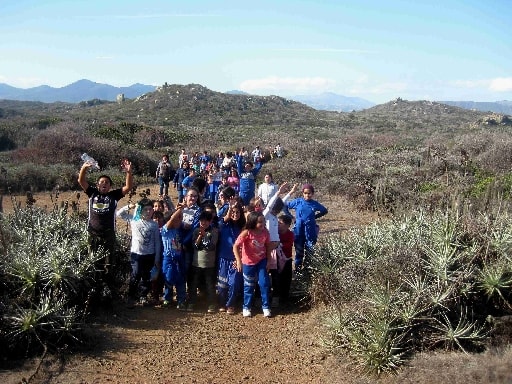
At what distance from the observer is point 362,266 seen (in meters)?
5.47

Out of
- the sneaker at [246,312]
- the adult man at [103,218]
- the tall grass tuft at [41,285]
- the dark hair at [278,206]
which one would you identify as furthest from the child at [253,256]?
the tall grass tuft at [41,285]

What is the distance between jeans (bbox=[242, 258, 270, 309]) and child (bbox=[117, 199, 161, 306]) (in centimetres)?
112

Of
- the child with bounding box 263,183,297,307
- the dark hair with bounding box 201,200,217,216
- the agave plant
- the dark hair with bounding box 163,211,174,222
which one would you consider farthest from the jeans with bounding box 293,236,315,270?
the agave plant

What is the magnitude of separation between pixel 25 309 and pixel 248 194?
23.0 feet

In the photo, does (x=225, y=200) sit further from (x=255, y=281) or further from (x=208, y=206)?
(x=255, y=281)

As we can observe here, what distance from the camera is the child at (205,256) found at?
5.91m

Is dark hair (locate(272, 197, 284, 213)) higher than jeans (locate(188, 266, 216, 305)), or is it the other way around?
dark hair (locate(272, 197, 284, 213))

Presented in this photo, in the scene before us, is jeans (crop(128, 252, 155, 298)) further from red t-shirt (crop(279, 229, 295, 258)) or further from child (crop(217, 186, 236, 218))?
red t-shirt (crop(279, 229, 295, 258))

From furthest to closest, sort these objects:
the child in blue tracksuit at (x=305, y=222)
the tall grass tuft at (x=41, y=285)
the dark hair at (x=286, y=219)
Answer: the child in blue tracksuit at (x=305, y=222) < the dark hair at (x=286, y=219) < the tall grass tuft at (x=41, y=285)

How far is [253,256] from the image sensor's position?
5.75 meters

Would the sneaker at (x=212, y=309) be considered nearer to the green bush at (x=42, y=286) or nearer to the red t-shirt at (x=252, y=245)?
the red t-shirt at (x=252, y=245)

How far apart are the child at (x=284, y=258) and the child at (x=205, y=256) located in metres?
0.85

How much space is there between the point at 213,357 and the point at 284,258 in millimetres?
1700

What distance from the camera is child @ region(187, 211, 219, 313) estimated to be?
5.91 meters
